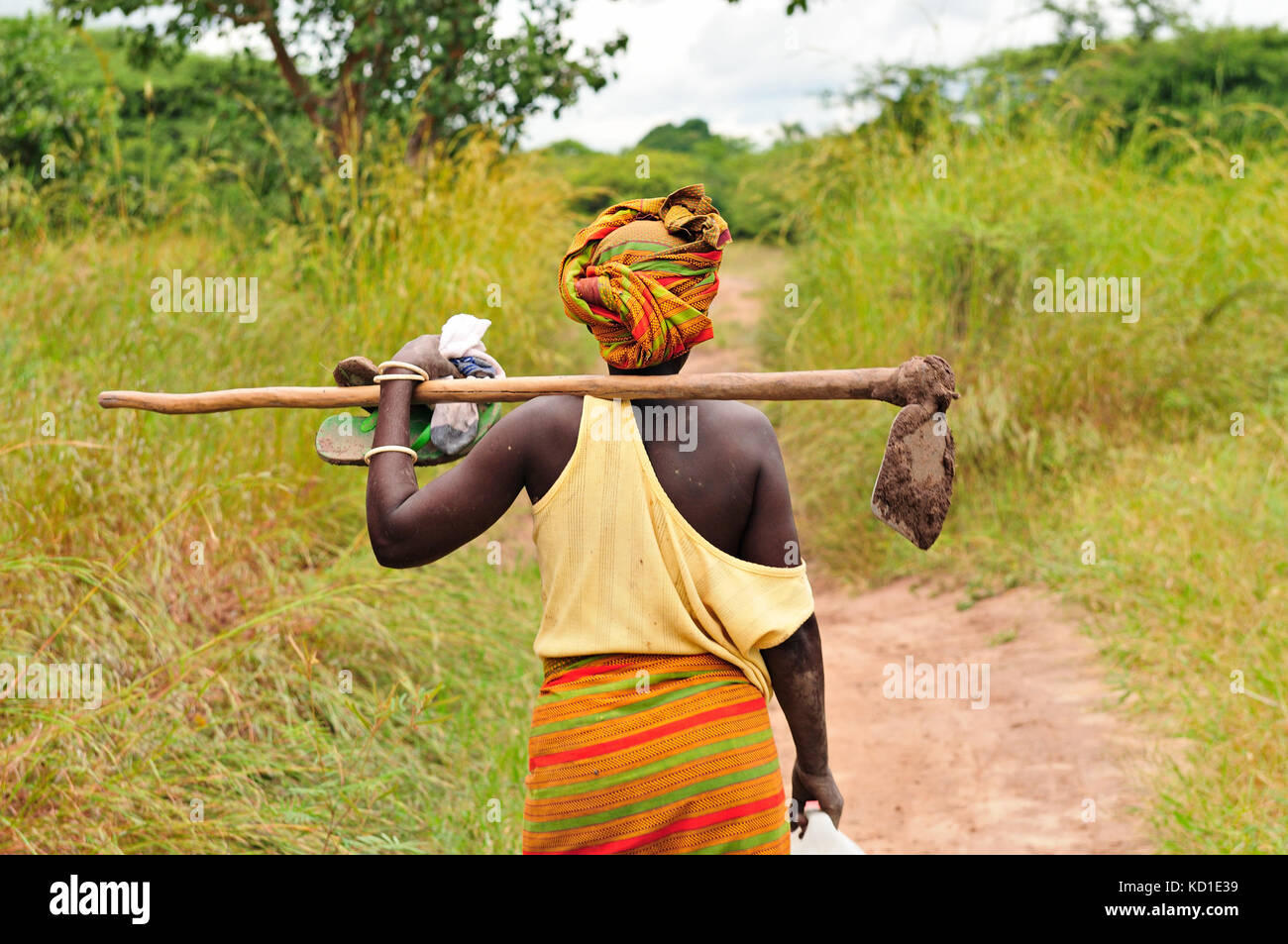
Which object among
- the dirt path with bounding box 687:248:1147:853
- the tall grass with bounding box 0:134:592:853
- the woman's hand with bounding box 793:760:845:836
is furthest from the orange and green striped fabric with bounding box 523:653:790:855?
the dirt path with bounding box 687:248:1147:853

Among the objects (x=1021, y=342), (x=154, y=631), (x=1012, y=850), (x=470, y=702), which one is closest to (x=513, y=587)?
(x=470, y=702)

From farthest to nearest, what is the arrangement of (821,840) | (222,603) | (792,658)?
(222,603) → (821,840) → (792,658)

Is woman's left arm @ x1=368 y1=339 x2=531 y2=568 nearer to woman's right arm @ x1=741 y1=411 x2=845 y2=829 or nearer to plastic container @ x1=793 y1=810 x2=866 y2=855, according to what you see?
woman's right arm @ x1=741 y1=411 x2=845 y2=829

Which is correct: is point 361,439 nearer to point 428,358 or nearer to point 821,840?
point 428,358

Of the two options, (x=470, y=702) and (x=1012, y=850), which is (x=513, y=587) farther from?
(x=1012, y=850)

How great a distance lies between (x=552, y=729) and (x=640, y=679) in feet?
0.52

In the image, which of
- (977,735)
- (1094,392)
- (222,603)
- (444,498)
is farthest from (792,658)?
(1094,392)

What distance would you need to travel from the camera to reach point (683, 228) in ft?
6.12

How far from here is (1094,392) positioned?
6.07 m

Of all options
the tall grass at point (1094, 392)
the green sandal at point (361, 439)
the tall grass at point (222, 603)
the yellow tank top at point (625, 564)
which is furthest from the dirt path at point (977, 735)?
the green sandal at point (361, 439)

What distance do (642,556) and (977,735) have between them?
3.03 metres

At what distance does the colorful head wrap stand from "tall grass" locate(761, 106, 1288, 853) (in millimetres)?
2783

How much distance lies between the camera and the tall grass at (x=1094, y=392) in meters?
4.57

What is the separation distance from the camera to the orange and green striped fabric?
5.96 feet
